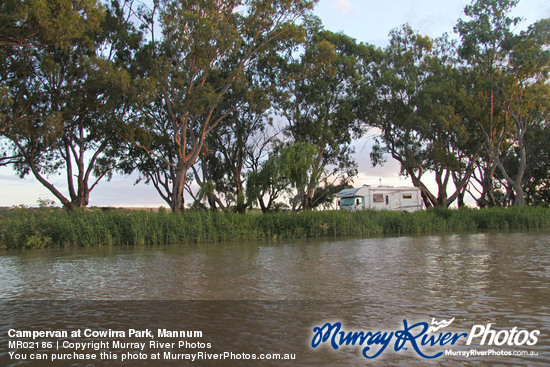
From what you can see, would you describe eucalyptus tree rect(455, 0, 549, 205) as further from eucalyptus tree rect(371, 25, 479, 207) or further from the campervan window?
the campervan window

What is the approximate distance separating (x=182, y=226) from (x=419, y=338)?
661 inches

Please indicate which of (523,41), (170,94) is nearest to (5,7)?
(170,94)

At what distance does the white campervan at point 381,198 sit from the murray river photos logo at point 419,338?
31.5 meters

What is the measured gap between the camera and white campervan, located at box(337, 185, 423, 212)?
1479 inches

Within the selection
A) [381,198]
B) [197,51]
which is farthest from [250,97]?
[381,198]

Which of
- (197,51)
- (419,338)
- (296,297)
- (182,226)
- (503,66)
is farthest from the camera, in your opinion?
(503,66)

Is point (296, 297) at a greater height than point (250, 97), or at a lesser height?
lesser

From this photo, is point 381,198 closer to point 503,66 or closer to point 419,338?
point 503,66

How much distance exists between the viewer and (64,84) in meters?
29.4

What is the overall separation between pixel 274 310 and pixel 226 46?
25134 millimetres

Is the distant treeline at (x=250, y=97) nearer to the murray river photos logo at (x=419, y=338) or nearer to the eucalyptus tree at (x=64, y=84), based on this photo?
the eucalyptus tree at (x=64, y=84)

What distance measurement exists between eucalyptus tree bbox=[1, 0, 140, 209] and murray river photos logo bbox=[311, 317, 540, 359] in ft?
74.9

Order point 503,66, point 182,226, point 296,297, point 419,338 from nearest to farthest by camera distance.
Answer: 1. point 419,338
2. point 296,297
3. point 182,226
4. point 503,66

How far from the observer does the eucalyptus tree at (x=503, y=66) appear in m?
34.8
